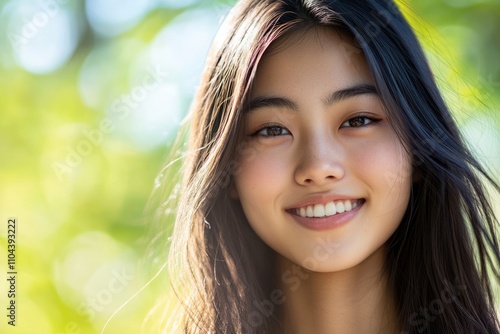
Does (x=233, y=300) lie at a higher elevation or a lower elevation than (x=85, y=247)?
lower

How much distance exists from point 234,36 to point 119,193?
211 centimetres

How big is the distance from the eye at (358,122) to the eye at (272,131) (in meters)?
0.14

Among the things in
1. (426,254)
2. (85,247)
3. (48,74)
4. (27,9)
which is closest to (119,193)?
(85,247)

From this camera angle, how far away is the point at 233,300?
2.08m

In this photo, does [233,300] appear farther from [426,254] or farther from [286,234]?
[426,254]

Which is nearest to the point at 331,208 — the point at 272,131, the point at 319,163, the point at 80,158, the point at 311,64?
the point at 319,163

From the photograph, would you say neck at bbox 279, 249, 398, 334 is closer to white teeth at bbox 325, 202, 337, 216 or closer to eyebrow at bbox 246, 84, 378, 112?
white teeth at bbox 325, 202, 337, 216

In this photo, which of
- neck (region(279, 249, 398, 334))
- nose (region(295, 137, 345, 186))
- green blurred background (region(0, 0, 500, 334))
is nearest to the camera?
nose (region(295, 137, 345, 186))

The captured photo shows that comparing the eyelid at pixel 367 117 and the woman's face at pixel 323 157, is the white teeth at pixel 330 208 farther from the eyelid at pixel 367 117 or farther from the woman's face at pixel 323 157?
the eyelid at pixel 367 117

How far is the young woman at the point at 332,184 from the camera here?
1.83 metres

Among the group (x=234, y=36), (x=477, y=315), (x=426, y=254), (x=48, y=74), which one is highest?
(x=48, y=74)

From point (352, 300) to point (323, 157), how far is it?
1.35ft

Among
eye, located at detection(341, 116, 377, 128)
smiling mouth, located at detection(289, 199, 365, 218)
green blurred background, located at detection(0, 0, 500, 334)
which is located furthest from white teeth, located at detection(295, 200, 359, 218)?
green blurred background, located at detection(0, 0, 500, 334)

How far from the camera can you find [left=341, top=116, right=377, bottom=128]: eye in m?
1.85
